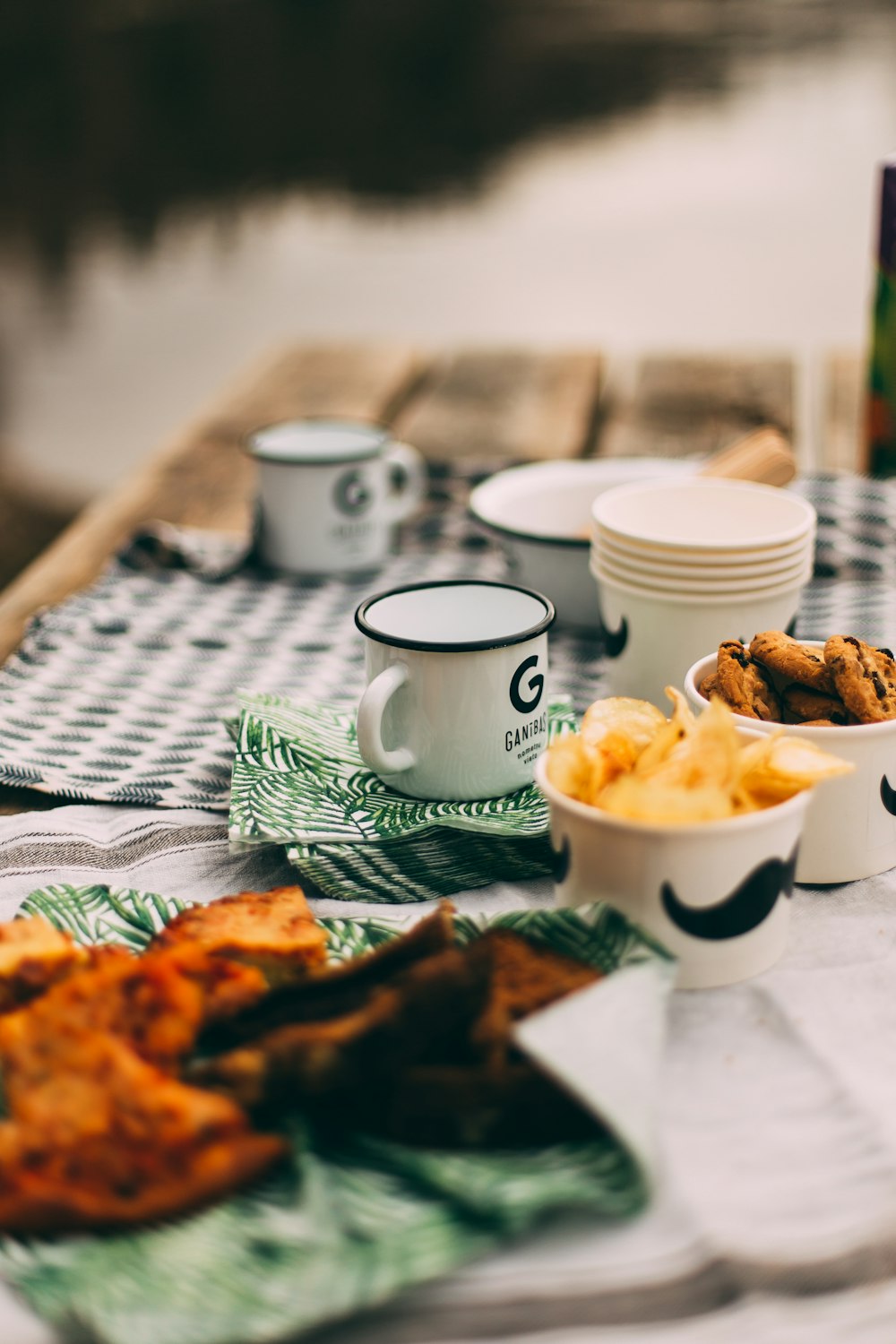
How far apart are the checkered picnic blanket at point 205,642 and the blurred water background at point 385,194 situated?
3.02ft

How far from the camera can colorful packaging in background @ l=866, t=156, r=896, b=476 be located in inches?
45.8

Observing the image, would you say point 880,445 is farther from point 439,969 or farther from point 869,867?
point 439,969

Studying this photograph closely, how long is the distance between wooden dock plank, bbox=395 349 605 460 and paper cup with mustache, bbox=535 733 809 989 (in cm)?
92

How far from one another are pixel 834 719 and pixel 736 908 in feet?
0.50

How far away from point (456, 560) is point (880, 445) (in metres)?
0.41

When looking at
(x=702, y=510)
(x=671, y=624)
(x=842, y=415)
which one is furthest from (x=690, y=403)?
(x=671, y=624)

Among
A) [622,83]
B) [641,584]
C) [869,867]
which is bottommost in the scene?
[869,867]

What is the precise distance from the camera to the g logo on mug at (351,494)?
1258mm

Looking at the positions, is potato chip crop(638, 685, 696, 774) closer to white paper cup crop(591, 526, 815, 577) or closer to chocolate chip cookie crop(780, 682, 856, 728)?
chocolate chip cookie crop(780, 682, 856, 728)

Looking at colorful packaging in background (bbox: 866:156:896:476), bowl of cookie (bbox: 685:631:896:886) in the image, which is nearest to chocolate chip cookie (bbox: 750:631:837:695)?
bowl of cookie (bbox: 685:631:896:886)

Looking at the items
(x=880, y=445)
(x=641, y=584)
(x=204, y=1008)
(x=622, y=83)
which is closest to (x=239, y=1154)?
(x=204, y=1008)

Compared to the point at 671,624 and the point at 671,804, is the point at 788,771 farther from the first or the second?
the point at 671,624

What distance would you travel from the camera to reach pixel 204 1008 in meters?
0.57

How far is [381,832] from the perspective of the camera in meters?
0.75
